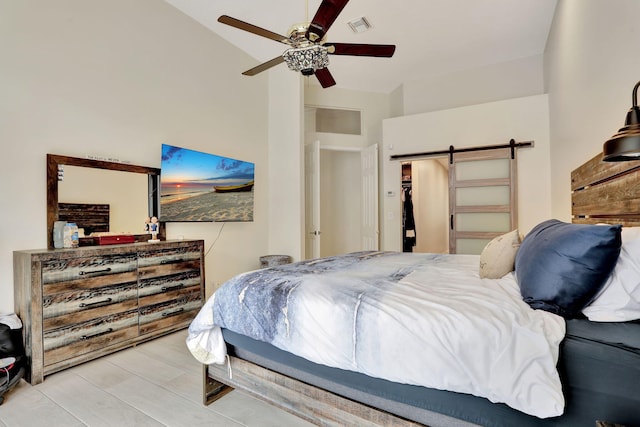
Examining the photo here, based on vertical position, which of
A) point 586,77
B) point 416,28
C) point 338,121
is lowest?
point 586,77

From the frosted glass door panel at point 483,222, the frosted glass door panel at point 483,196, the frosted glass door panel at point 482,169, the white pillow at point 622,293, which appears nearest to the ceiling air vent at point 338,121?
the frosted glass door panel at point 482,169

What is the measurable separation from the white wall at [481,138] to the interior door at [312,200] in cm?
111

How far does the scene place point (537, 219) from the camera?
413 cm

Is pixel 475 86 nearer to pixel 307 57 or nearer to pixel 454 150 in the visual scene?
pixel 454 150

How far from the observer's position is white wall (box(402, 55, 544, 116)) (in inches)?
175

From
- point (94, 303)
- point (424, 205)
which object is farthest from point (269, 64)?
point (424, 205)

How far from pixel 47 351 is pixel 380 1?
4.09 m

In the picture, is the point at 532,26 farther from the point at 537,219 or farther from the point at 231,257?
the point at 231,257

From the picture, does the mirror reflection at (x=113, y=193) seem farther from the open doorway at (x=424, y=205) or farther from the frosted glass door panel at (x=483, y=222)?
the frosted glass door panel at (x=483, y=222)

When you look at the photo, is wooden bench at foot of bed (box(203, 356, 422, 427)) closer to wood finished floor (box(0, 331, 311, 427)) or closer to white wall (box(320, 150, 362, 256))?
wood finished floor (box(0, 331, 311, 427))

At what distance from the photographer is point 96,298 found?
7.73 ft

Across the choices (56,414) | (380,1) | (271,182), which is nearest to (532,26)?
(380,1)

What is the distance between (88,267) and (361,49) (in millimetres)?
2577

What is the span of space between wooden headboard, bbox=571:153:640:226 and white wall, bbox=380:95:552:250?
1650 mm
